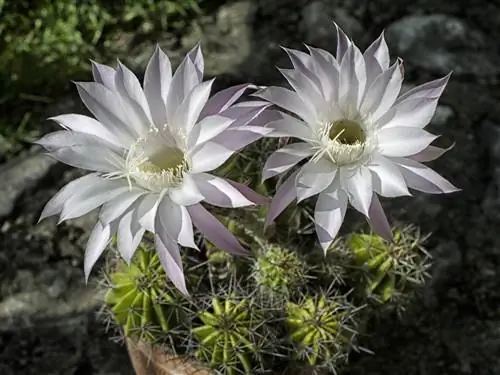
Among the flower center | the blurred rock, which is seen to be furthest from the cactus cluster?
the blurred rock

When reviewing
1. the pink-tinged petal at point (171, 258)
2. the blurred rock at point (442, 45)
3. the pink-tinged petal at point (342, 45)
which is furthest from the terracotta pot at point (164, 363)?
the blurred rock at point (442, 45)

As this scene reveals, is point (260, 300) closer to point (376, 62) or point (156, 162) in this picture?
point (156, 162)

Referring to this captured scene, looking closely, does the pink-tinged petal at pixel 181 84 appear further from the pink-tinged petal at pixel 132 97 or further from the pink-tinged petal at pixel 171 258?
the pink-tinged petal at pixel 171 258

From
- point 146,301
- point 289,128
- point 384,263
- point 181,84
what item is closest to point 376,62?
point 289,128

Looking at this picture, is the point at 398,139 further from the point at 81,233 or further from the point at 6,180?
the point at 6,180

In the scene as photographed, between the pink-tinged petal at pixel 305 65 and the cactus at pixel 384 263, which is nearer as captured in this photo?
the pink-tinged petal at pixel 305 65

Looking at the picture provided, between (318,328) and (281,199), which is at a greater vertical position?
(281,199)
